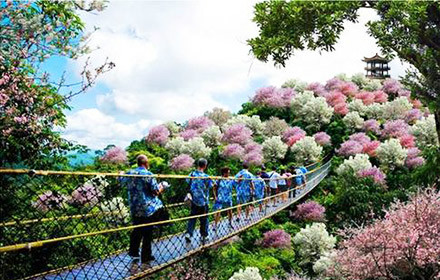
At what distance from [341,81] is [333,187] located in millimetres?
16290

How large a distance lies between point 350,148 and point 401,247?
38.7ft

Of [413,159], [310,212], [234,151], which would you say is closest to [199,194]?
[310,212]

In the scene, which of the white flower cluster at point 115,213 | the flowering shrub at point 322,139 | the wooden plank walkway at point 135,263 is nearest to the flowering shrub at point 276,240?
the white flower cluster at point 115,213

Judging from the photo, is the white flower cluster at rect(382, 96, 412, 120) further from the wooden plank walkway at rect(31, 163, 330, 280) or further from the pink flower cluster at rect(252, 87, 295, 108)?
the wooden plank walkway at rect(31, 163, 330, 280)

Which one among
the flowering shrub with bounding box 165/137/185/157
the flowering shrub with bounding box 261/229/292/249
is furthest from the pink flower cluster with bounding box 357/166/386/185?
the flowering shrub with bounding box 165/137/185/157

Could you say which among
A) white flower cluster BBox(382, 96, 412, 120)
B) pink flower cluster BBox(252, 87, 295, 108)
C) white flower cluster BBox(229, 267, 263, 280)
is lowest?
white flower cluster BBox(229, 267, 263, 280)

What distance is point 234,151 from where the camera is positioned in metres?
Result: 20.0

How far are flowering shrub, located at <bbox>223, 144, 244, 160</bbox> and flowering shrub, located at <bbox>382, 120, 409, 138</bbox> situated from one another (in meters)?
8.47

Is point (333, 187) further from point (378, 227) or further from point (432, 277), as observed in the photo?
point (432, 277)

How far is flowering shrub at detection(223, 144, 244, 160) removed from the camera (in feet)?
65.7

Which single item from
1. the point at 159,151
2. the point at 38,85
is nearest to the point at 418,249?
the point at 38,85

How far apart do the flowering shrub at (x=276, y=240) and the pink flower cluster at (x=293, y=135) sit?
8897 millimetres

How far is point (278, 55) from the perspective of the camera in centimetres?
956

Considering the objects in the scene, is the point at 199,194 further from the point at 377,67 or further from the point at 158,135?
the point at 377,67
